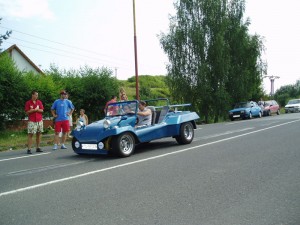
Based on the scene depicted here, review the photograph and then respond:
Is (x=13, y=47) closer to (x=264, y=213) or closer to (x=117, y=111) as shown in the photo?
(x=117, y=111)

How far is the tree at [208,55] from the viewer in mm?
28703

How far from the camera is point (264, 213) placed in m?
4.03

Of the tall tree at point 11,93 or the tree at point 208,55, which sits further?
the tree at point 208,55

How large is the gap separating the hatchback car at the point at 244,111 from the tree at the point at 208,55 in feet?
2.80

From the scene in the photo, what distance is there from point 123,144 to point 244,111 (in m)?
22.0

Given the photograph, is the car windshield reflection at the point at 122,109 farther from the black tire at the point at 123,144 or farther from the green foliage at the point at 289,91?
the green foliage at the point at 289,91

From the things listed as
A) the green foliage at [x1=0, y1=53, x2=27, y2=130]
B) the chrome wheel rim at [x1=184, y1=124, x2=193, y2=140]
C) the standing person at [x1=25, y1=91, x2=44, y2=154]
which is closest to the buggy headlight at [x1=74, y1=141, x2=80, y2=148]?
the standing person at [x1=25, y1=91, x2=44, y2=154]

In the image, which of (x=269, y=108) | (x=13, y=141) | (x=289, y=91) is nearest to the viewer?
(x=13, y=141)

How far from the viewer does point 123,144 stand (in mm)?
8484

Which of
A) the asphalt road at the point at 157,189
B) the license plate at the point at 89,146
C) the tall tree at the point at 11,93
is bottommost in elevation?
the asphalt road at the point at 157,189

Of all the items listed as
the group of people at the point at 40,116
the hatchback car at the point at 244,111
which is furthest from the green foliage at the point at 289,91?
the group of people at the point at 40,116

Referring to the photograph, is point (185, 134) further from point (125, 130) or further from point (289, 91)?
point (289, 91)

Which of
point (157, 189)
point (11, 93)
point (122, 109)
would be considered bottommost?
point (157, 189)

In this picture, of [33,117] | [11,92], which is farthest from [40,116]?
[11,92]
